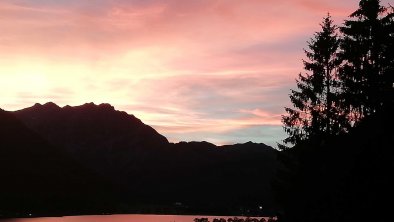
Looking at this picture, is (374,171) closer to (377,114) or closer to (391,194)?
(391,194)

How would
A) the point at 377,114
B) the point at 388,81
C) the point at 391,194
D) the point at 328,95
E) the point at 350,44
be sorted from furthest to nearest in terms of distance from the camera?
the point at 328,95 → the point at 350,44 → the point at 388,81 → the point at 377,114 → the point at 391,194

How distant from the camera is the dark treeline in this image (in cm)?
2555

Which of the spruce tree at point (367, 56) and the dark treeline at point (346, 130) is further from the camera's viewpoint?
the spruce tree at point (367, 56)

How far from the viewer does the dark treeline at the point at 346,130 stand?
2555 cm

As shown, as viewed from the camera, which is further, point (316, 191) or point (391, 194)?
point (316, 191)

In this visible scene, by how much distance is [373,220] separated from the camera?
24.0 meters

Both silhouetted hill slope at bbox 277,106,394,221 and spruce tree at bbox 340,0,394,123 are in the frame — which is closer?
silhouetted hill slope at bbox 277,106,394,221

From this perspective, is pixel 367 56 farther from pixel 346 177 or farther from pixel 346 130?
pixel 346 177

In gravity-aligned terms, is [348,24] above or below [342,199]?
above

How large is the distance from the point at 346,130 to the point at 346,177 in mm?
13045

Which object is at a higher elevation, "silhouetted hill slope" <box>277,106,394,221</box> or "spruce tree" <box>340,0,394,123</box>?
"spruce tree" <box>340,0,394,123</box>

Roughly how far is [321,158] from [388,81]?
7195mm

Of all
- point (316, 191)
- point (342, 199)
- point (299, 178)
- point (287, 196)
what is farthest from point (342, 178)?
point (287, 196)

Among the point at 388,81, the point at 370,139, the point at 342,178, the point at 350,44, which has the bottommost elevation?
the point at 342,178
